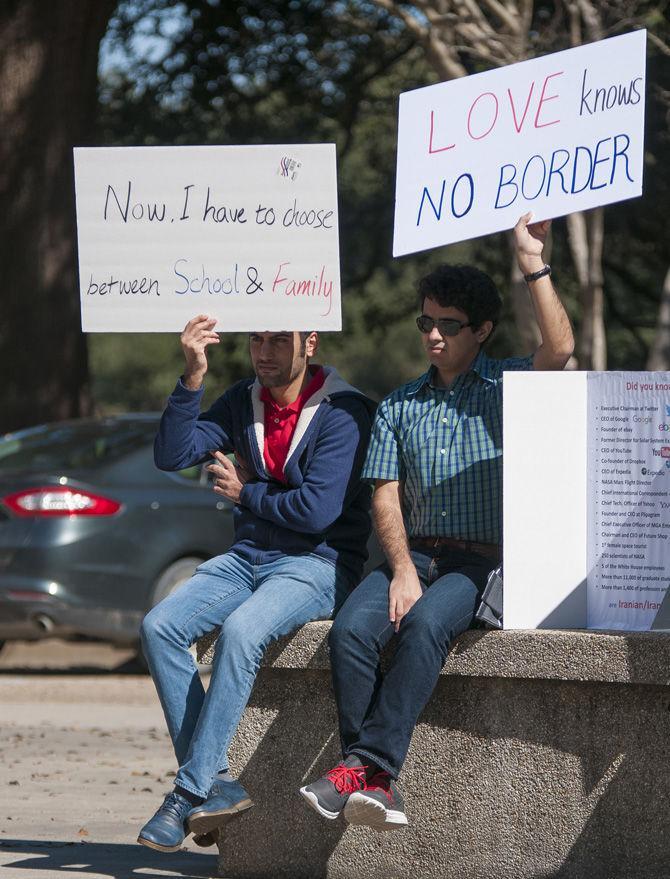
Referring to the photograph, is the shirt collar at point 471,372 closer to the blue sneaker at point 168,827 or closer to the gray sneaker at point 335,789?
the gray sneaker at point 335,789

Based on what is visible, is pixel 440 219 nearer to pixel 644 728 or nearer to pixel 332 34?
pixel 644 728

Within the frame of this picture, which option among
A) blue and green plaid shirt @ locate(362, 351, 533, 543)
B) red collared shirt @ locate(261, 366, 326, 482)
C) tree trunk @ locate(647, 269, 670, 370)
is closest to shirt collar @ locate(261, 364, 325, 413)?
red collared shirt @ locate(261, 366, 326, 482)

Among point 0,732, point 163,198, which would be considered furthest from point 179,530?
point 163,198

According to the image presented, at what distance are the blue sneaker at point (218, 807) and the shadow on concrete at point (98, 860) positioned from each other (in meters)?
0.41

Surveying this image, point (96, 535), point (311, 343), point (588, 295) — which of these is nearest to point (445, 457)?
point (311, 343)

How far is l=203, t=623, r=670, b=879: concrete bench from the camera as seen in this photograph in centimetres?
444

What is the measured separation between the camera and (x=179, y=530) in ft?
32.1

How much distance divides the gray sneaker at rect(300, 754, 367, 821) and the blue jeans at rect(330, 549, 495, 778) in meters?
0.05

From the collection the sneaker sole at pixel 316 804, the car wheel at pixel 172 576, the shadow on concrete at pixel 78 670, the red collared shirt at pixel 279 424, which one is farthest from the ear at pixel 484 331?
the shadow on concrete at pixel 78 670

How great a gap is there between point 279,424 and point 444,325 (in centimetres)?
65

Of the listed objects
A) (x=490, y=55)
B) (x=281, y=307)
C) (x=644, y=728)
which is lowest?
(x=644, y=728)

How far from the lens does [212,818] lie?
14.7 feet

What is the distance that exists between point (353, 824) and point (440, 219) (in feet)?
6.14

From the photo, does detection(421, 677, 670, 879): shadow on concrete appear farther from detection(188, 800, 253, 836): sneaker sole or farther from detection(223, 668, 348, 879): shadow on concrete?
detection(188, 800, 253, 836): sneaker sole
